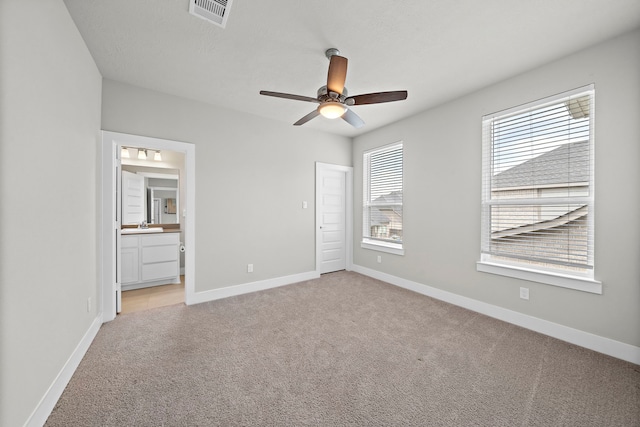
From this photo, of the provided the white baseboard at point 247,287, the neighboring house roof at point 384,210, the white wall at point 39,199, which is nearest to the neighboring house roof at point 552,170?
the neighboring house roof at point 384,210

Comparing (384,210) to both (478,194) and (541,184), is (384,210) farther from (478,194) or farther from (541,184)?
(541,184)

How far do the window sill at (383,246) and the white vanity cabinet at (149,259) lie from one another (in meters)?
3.28

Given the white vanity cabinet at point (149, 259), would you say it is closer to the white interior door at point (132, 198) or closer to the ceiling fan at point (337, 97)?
the white interior door at point (132, 198)

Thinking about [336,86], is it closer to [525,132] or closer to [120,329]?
[525,132]

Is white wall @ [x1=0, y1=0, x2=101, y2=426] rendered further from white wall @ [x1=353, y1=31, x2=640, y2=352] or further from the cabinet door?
white wall @ [x1=353, y1=31, x2=640, y2=352]

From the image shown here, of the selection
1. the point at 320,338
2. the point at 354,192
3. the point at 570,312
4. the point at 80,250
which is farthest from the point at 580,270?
the point at 80,250

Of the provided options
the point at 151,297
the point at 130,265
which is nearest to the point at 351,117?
the point at 151,297

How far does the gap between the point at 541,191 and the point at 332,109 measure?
2.28 meters

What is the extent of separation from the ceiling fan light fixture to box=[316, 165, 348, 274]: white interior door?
2.13 meters

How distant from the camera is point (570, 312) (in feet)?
7.63

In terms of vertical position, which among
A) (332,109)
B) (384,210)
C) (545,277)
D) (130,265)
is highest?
(332,109)

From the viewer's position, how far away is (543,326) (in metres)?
2.48

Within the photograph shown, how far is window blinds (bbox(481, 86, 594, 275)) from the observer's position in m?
2.29

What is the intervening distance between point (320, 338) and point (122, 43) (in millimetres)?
3192
